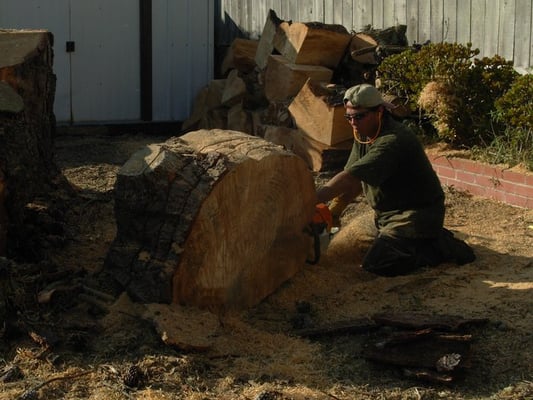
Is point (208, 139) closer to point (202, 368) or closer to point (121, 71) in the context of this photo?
point (202, 368)

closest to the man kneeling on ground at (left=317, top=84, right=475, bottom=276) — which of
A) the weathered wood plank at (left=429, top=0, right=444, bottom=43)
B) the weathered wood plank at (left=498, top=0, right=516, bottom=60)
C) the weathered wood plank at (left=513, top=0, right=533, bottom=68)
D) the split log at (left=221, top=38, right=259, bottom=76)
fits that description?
the weathered wood plank at (left=513, top=0, right=533, bottom=68)

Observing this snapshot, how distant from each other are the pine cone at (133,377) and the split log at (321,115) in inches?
188

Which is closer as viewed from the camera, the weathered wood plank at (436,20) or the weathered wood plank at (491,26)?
the weathered wood plank at (491,26)

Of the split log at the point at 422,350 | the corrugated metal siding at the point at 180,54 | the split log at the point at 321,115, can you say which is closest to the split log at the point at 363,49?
the split log at the point at 321,115

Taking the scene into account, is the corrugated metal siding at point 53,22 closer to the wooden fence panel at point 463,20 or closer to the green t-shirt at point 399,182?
the wooden fence panel at point 463,20

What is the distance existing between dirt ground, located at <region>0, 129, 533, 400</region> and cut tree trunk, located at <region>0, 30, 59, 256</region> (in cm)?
47

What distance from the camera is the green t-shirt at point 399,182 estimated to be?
5.30 meters

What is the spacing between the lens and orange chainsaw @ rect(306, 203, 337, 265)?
17.6ft

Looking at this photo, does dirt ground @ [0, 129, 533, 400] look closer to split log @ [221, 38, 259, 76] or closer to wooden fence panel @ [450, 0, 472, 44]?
wooden fence panel @ [450, 0, 472, 44]

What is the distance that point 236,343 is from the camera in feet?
13.9

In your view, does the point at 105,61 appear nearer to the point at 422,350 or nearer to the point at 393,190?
the point at 393,190

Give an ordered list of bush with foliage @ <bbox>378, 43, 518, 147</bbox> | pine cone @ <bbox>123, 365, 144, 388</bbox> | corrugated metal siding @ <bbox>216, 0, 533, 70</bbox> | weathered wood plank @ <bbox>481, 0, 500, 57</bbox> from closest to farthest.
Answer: pine cone @ <bbox>123, 365, 144, 388</bbox> → bush with foliage @ <bbox>378, 43, 518, 147</bbox> → corrugated metal siding @ <bbox>216, 0, 533, 70</bbox> → weathered wood plank @ <bbox>481, 0, 500, 57</bbox>

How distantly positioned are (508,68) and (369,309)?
3.68 meters

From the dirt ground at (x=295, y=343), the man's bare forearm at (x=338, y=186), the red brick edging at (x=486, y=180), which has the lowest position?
the dirt ground at (x=295, y=343)
